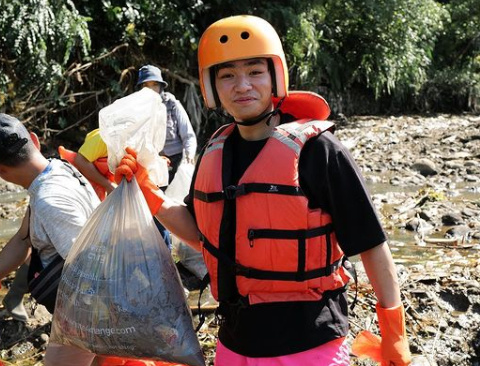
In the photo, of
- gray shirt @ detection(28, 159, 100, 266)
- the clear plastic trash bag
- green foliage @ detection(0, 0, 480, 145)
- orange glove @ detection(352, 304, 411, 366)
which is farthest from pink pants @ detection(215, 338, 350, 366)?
green foliage @ detection(0, 0, 480, 145)

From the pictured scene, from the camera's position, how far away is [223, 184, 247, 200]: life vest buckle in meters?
1.96

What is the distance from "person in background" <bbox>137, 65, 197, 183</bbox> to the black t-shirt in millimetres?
3274

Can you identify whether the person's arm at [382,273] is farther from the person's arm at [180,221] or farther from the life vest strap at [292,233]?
the person's arm at [180,221]

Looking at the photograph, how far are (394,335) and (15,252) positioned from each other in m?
1.89

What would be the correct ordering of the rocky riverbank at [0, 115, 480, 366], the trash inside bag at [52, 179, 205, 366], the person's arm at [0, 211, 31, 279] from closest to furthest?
the trash inside bag at [52, 179, 205, 366] < the person's arm at [0, 211, 31, 279] < the rocky riverbank at [0, 115, 480, 366]

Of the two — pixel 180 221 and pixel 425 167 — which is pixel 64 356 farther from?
pixel 425 167

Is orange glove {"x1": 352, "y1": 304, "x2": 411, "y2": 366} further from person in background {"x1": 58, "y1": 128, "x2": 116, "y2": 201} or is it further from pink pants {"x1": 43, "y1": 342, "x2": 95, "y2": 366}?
person in background {"x1": 58, "y1": 128, "x2": 116, "y2": 201}

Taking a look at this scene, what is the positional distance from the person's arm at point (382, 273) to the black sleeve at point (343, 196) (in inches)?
1.6

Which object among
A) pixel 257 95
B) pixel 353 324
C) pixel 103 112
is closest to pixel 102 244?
pixel 103 112

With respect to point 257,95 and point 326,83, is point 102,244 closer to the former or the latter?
point 257,95

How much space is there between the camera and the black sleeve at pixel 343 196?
1.84m

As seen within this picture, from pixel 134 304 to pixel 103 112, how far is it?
73 centimetres

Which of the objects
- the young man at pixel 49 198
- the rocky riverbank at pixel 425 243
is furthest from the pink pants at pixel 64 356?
the rocky riverbank at pixel 425 243

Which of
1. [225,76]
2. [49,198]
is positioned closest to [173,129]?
[49,198]
